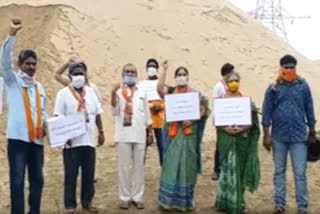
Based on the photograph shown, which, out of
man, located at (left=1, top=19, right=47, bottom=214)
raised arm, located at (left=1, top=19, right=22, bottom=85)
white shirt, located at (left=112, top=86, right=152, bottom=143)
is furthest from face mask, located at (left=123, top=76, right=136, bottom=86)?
raised arm, located at (left=1, top=19, right=22, bottom=85)

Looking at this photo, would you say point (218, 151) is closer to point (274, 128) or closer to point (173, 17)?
point (274, 128)

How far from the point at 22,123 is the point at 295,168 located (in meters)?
3.17

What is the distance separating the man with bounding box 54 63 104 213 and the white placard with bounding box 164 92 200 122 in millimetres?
863

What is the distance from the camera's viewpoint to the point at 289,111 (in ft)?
27.1

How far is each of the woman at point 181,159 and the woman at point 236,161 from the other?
0.29 meters

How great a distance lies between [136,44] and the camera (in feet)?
49.9

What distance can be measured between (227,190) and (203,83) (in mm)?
6326

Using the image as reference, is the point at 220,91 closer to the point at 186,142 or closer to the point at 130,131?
the point at 186,142

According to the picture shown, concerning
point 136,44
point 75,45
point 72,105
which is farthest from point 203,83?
point 72,105

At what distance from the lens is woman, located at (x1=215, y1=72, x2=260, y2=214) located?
8.38 m

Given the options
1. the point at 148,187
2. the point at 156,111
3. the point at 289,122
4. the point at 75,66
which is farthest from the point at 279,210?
the point at 75,66

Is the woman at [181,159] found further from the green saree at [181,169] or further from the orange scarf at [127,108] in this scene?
the orange scarf at [127,108]

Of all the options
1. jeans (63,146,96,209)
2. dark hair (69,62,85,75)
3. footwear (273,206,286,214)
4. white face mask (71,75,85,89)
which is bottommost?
footwear (273,206,286,214)

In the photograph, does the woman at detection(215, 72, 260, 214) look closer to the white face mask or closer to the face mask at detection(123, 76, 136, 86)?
the face mask at detection(123, 76, 136, 86)
